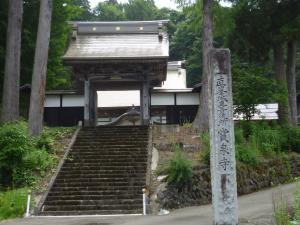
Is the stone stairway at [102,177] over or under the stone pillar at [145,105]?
under

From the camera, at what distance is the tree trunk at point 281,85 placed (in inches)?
715

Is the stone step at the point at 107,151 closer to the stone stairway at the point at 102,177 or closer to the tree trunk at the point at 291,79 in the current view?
the stone stairway at the point at 102,177

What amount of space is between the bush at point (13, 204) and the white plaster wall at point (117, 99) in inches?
772

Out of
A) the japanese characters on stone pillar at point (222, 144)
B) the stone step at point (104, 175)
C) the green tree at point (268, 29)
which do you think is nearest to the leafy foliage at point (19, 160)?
the stone step at point (104, 175)

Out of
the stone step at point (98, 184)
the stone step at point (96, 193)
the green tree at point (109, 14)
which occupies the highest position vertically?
the green tree at point (109, 14)

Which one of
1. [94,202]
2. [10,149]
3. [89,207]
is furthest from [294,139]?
[10,149]

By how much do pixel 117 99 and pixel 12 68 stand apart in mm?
16326

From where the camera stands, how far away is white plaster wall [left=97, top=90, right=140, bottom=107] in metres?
33.1

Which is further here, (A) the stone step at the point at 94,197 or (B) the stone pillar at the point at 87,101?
(B) the stone pillar at the point at 87,101

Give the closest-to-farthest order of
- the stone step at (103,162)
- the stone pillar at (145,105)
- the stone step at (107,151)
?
the stone step at (103,162)
the stone step at (107,151)
the stone pillar at (145,105)

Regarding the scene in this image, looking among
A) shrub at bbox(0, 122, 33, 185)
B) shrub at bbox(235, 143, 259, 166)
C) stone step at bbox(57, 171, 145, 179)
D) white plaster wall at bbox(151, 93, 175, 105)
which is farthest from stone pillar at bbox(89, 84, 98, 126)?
shrub at bbox(235, 143, 259, 166)

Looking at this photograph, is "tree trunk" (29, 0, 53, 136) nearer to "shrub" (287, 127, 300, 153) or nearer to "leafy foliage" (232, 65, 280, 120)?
"leafy foliage" (232, 65, 280, 120)

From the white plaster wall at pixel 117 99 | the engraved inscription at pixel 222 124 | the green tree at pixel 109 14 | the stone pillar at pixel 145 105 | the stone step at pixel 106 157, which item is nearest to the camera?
the engraved inscription at pixel 222 124

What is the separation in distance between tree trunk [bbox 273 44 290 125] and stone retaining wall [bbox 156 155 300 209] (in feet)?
7.81
